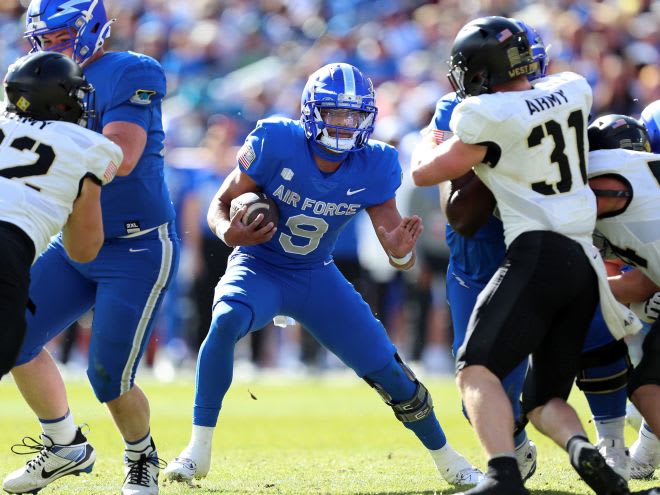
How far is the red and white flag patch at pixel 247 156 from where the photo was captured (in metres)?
5.50

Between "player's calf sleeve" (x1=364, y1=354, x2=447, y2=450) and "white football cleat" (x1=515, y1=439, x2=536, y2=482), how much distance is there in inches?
14.8

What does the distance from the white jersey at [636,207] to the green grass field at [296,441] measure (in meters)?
1.13

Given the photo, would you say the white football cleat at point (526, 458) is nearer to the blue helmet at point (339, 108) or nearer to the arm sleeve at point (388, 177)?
the arm sleeve at point (388, 177)

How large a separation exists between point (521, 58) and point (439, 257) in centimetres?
751

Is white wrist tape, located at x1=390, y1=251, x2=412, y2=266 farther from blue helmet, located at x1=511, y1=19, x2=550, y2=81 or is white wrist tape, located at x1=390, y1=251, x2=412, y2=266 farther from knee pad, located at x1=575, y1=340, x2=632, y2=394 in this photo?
blue helmet, located at x1=511, y1=19, x2=550, y2=81

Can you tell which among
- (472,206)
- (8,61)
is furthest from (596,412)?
(8,61)

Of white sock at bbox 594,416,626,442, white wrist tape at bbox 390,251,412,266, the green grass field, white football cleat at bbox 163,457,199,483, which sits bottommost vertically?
the green grass field

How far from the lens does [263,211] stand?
5293mm

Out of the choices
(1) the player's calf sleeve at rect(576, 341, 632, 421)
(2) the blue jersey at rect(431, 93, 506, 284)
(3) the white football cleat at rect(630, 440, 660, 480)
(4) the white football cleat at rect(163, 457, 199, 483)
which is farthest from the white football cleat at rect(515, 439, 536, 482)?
(4) the white football cleat at rect(163, 457, 199, 483)

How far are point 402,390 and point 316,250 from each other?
2.59 ft

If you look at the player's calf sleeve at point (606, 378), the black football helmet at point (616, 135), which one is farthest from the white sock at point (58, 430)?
the black football helmet at point (616, 135)

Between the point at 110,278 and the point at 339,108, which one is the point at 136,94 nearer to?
the point at 110,278

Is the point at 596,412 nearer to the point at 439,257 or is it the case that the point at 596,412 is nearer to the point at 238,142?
the point at 439,257

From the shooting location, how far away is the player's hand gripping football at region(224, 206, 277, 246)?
5.22 meters
